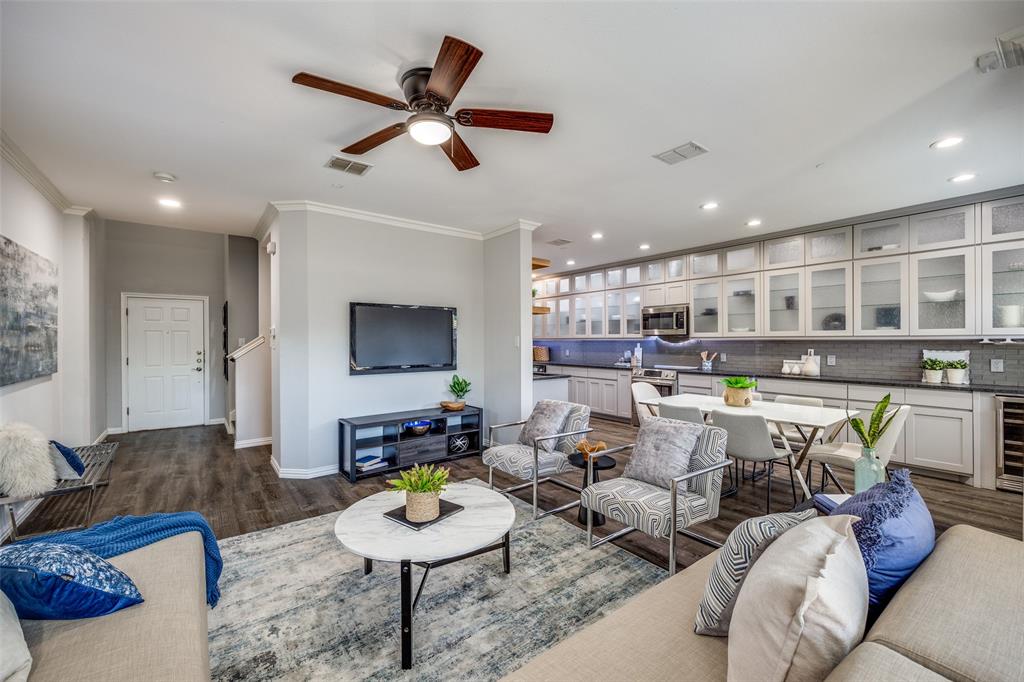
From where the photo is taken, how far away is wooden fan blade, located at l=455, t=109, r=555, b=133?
83.5 inches

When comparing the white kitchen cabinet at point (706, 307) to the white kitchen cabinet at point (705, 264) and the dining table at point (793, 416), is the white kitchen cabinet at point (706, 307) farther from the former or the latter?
the dining table at point (793, 416)

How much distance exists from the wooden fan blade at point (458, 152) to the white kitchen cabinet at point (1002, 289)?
4688 mm

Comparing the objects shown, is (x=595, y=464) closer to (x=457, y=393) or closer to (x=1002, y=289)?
(x=457, y=393)

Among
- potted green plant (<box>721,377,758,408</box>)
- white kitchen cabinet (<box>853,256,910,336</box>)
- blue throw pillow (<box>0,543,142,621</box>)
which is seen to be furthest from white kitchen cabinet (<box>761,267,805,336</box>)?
blue throw pillow (<box>0,543,142,621</box>)

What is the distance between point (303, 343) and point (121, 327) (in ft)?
12.9

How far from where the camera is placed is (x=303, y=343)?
4.23 metres

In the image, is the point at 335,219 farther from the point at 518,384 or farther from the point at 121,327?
the point at 121,327

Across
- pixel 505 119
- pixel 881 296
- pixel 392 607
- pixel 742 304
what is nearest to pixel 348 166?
pixel 505 119

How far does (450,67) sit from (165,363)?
6.83 metres

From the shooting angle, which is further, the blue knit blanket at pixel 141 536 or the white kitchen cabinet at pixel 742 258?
the white kitchen cabinet at pixel 742 258

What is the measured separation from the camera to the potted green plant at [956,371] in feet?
13.6

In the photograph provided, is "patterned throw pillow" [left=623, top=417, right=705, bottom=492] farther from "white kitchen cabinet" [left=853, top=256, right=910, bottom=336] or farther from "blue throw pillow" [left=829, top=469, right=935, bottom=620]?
"white kitchen cabinet" [left=853, top=256, right=910, bottom=336]

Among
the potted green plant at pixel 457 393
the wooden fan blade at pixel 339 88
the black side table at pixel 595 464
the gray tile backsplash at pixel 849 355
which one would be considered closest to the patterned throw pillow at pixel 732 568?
the black side table at pixel 595 464

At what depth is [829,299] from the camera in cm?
492
